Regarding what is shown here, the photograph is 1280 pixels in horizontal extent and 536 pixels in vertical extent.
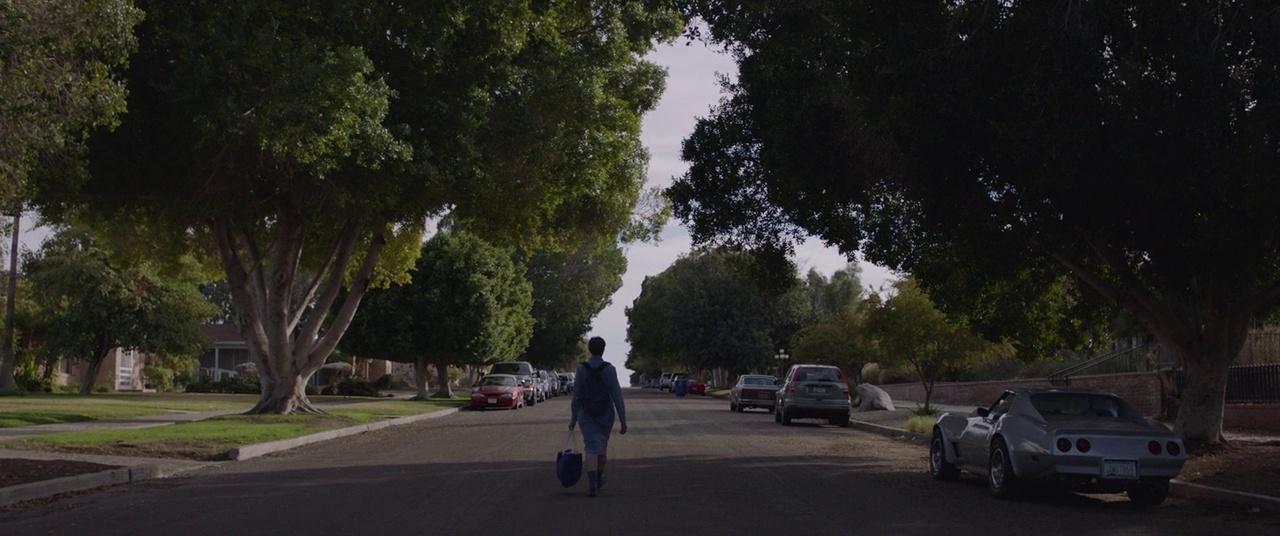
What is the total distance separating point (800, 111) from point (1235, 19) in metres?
5.86

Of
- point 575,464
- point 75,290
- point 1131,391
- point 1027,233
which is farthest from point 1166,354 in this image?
point 75,290

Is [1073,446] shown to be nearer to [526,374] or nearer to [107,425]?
[107,425]

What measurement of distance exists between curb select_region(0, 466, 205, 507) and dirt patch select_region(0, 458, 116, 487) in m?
0.21

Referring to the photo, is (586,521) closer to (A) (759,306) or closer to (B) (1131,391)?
(B) (1131,391)

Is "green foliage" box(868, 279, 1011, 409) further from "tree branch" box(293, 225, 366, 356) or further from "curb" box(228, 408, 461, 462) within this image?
"tree branch" box(293, 225, 366, 356)

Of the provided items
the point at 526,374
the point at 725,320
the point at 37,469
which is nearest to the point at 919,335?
the point at 37,469

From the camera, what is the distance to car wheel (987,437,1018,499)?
12.9 m

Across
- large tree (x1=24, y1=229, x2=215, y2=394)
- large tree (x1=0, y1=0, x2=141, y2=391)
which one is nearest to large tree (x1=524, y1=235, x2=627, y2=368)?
large tree (x1=24, y1=229, x2=215, y2=394)

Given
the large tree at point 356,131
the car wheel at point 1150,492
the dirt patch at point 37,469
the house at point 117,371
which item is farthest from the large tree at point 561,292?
the car wheel at point 1150,492

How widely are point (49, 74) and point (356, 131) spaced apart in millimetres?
7895

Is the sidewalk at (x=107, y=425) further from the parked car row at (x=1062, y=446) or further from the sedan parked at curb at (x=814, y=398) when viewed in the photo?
the sedan parked at curb at (x=814, y=398)

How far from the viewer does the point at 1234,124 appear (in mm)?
12141

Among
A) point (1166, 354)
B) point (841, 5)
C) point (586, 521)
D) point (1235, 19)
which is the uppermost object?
Answer: point (841, 5)

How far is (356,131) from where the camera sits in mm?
19953
